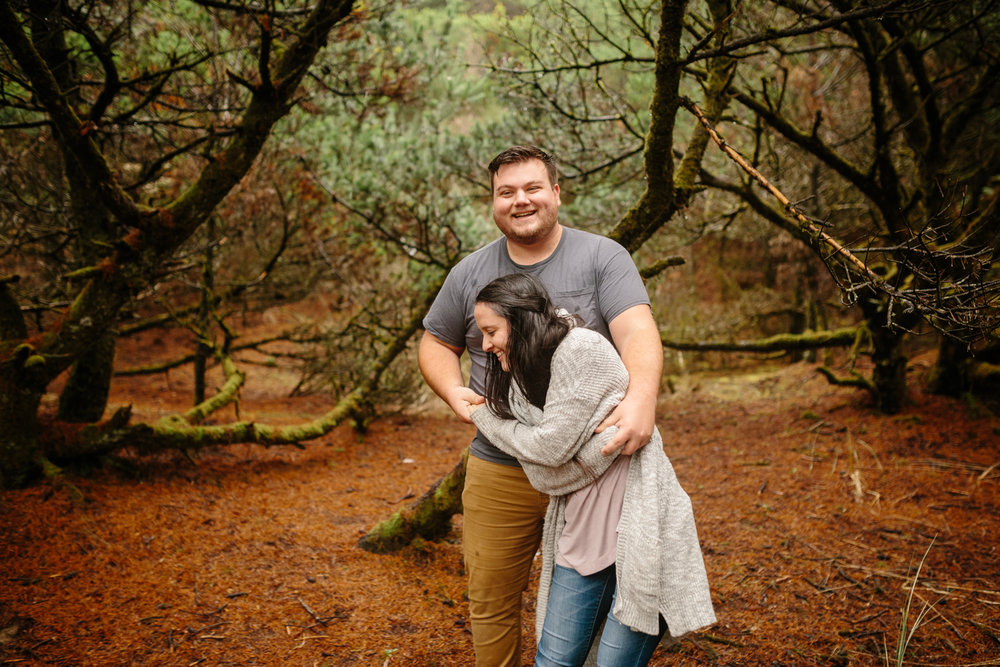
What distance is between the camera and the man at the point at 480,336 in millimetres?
2043

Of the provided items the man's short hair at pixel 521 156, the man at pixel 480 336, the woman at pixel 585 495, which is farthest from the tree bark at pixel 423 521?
the man's short hair at pixel 521 156

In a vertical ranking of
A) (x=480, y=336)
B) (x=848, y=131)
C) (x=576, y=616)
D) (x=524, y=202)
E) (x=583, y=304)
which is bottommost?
(x=576, y=616)

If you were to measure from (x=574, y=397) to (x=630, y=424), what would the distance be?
0.18 metres

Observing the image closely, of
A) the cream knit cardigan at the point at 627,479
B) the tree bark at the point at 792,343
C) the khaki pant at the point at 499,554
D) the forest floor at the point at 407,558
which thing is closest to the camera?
the cream knit cardigan at the point at 627,479

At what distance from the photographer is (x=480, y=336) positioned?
7.34 ft

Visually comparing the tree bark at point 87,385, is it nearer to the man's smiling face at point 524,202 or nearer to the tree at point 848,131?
the tree at point 848,131

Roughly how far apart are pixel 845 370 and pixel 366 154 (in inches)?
280

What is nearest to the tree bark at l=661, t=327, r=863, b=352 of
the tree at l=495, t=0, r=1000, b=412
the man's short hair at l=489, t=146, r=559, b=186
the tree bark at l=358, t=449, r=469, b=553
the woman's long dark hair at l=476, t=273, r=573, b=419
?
the tree at l=495, t=0, r=1000, b=412

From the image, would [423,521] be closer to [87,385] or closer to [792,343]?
[87,385]

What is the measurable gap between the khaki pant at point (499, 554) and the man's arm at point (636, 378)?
0.55m

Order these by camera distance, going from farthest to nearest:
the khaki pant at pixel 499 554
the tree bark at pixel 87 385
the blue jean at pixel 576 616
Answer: the tree bark at pixel 87 385, the khaki pant at pixel 499 554, the blue jean at pixel 576 616

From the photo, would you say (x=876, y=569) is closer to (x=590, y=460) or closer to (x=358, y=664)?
(x=590, y=460)

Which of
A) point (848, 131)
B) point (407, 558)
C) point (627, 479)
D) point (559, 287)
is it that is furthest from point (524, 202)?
point (848, 131)

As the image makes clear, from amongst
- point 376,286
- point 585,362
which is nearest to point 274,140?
point 376,286
